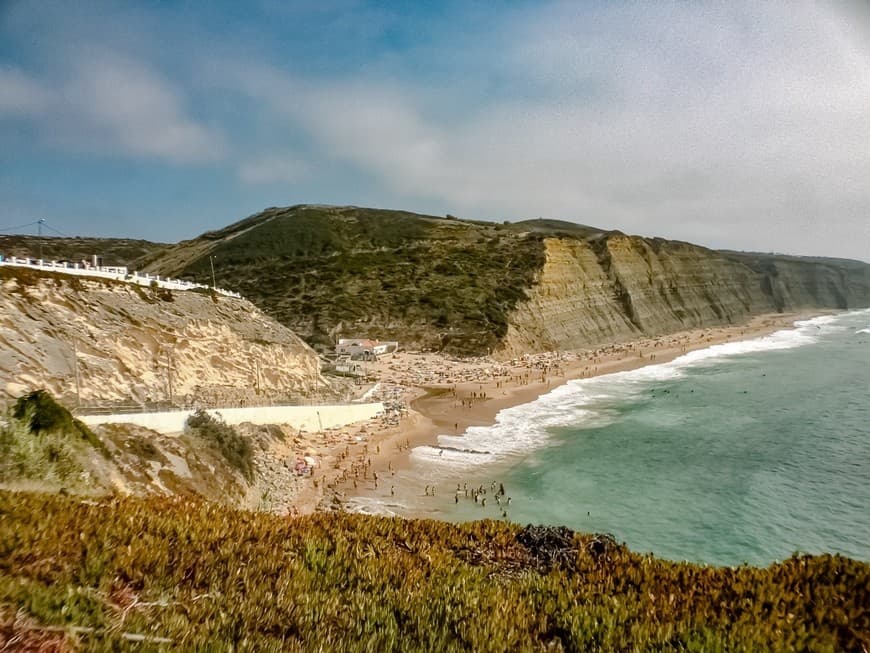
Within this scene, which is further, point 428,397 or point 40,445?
point 428,397

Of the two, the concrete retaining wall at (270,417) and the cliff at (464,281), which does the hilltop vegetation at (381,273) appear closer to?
the cliff at (464,281)

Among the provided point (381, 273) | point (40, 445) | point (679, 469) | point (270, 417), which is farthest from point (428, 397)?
point (381, 273)

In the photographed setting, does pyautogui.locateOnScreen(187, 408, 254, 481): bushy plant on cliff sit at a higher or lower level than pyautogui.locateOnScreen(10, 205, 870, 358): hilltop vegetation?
lower

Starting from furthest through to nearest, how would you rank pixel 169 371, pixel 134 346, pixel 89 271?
pixel 89 271 → pixel 169 371 → pixel 134 346

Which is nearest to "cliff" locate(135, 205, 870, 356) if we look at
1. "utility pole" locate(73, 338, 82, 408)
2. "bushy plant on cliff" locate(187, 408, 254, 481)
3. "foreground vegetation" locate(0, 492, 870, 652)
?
"bushy plant on cliff" locate(187, 408, 254, 481)

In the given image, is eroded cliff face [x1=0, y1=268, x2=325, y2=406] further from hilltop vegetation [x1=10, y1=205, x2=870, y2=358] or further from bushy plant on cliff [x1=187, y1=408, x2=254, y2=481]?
hilltop vegetation [x1=10, y1=205, x2=870, y2=358]

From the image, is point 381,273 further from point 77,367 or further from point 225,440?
point 77,367
